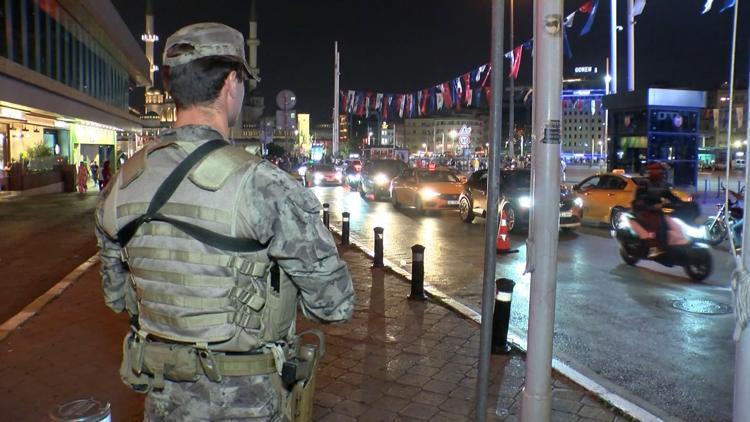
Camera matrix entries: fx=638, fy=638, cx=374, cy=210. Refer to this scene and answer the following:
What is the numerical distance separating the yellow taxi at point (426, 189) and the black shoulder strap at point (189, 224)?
57.5 ft

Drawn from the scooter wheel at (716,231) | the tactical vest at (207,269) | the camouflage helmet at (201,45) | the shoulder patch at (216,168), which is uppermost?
the camouflage helmet at (201,45)

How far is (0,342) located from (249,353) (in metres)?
5.25

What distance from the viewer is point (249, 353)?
211cm

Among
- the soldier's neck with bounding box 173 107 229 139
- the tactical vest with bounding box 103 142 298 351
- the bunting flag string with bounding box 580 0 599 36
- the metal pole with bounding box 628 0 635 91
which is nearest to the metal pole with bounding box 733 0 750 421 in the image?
the tactical vest with bounding box 103 142 298 351

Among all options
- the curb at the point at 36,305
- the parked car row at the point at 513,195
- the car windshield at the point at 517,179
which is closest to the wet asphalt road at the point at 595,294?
the curb at the point at 36,305

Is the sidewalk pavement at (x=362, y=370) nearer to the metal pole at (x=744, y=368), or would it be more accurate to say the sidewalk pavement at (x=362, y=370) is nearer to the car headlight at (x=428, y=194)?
the metal pole at (x=744, y=368)

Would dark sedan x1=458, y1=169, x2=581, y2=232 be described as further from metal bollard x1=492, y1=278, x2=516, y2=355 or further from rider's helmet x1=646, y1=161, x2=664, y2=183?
metal bollard x1=492, y1=278, x2=516, y2=355

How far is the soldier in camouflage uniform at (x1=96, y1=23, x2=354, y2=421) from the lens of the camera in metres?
2.05

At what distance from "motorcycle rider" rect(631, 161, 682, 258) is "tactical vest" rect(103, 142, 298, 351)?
9.26 metres

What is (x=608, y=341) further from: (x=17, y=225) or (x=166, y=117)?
(x=166, y=117)

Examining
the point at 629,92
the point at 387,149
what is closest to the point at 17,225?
the point at 629,92

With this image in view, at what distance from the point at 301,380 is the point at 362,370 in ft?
11.2

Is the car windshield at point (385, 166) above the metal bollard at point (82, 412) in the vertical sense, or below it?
above

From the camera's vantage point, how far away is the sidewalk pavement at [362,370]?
4691mm
